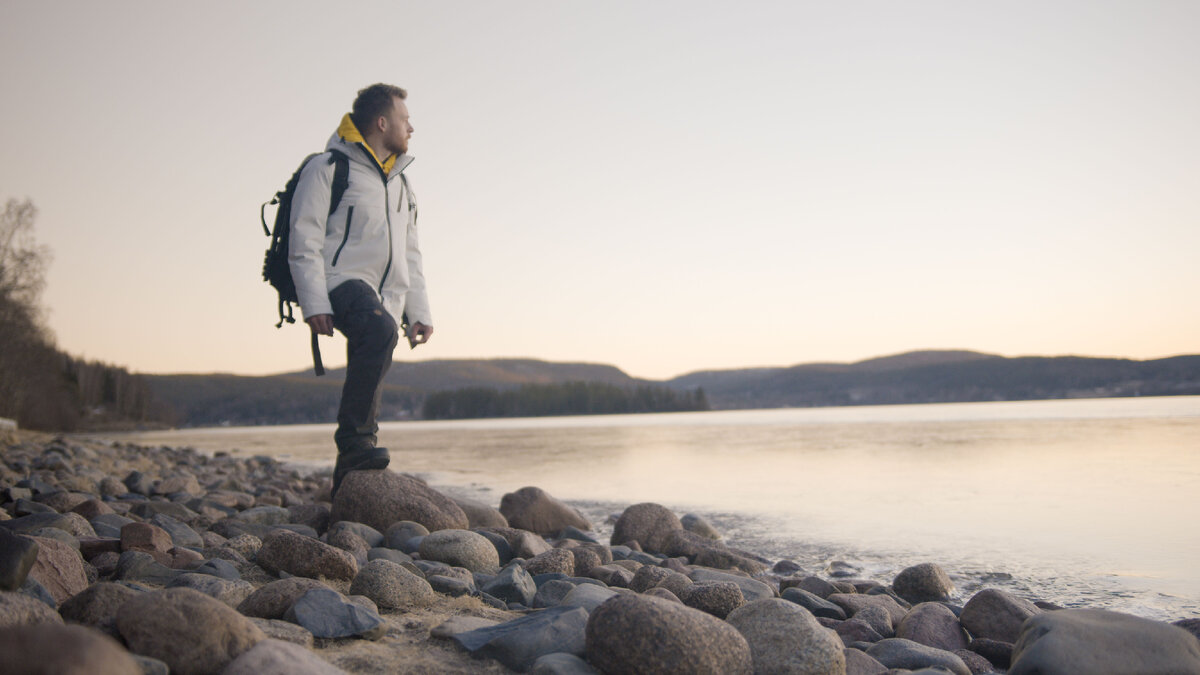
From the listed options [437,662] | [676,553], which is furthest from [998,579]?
[437,662]

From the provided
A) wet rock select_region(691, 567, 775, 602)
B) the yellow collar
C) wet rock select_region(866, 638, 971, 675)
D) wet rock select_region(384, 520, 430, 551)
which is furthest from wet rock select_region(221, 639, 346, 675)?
the yellow collar

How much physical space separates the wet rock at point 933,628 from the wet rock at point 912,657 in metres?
0.41

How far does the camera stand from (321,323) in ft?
15.3

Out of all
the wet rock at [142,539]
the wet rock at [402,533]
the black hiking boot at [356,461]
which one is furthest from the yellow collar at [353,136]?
the wet rock at [142,539]

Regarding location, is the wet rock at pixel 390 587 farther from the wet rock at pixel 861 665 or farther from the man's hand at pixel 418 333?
the man's hand at pixel 418 333

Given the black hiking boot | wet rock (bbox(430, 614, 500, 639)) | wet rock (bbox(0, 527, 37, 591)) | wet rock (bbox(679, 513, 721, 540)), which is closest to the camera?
wet rock (bbox(0, 527, 37, 591))

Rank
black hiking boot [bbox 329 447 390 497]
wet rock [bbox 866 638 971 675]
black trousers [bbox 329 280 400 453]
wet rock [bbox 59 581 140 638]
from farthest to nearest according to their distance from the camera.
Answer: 1. black hiking boot [bbox 329 447 390 497]
2. black trousers [bbox 329 280 400 453]
3. wet rock [bbox 866 638 971 675]
4. wet rock [bbox 59 581 140 638]

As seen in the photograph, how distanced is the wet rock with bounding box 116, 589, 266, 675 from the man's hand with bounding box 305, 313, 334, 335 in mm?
2790

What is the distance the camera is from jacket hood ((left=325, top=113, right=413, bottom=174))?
16.8 ft

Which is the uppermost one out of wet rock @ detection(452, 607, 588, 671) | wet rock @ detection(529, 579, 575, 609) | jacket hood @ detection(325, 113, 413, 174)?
jacket hood @ detection(325, 113, 413, 174)

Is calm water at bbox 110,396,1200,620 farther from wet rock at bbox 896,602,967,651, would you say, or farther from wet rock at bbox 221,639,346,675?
wet rock at bbox 221,639,346,675

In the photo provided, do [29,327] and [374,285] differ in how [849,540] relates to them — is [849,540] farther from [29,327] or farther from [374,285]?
[29,327]

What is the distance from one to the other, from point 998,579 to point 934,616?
1680mm

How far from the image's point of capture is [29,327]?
30.3 meters
